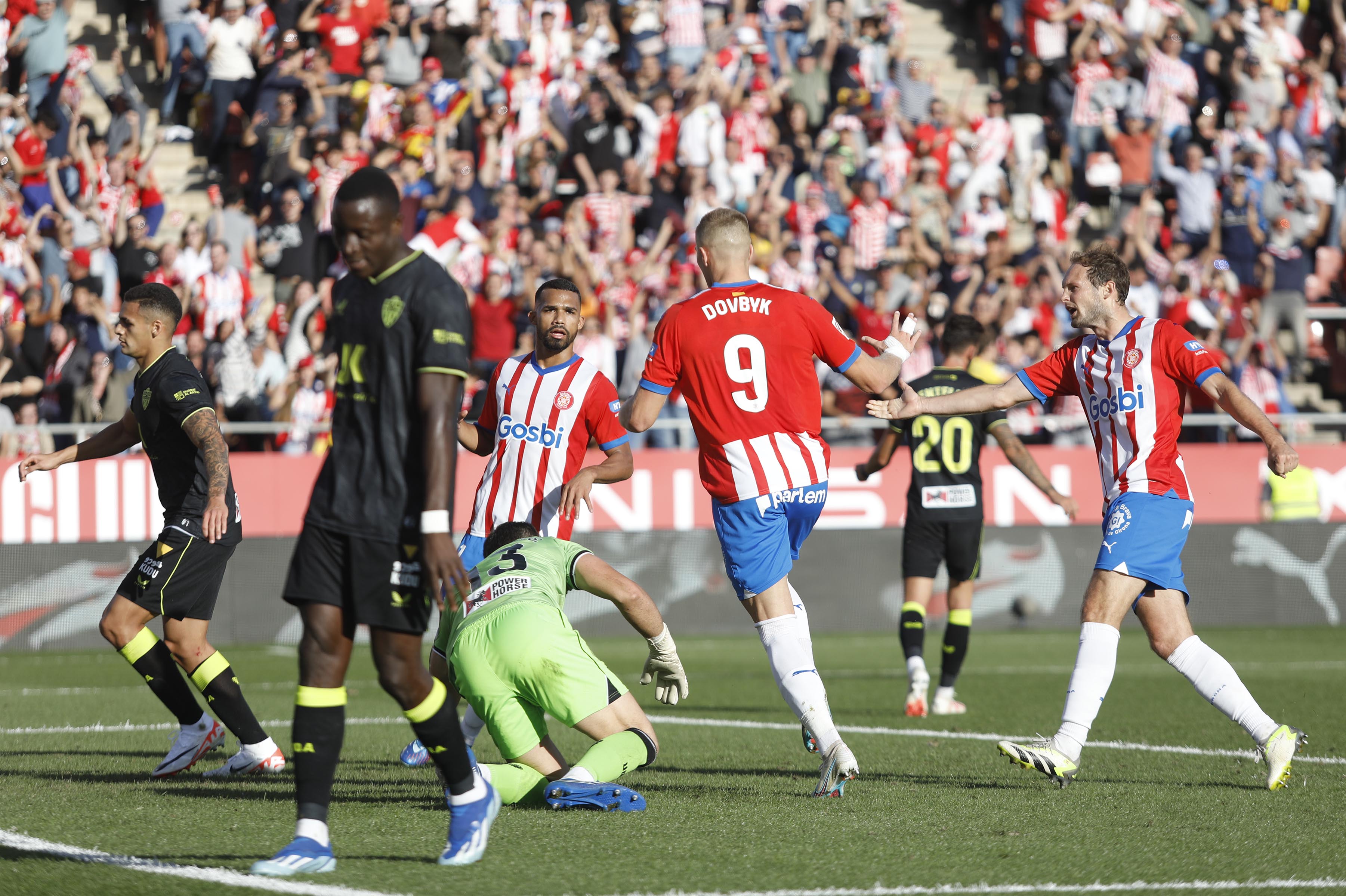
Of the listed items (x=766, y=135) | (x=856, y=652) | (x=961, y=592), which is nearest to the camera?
(x=961, y=592)

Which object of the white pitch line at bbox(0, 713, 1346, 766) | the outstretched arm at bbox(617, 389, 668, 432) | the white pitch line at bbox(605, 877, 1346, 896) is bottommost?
the white pitch line at bbox(0, 713, 1346, 766)

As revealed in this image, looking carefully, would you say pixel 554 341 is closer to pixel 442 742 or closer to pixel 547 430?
pixel 547 430

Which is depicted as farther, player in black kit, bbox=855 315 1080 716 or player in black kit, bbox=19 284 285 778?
player in black kit, bbox=855 315 1080 716

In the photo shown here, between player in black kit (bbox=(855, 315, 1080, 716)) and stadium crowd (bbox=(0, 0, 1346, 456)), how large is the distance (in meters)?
6.34

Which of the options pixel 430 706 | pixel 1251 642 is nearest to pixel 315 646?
pixel 430 706

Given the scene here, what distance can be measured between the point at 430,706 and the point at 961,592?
6020 millimetres

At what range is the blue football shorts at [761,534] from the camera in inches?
255

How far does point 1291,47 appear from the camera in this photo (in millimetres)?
22188

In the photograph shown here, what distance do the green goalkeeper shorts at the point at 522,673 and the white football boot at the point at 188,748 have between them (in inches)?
73.6

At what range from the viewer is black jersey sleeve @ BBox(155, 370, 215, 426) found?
691 centimetres

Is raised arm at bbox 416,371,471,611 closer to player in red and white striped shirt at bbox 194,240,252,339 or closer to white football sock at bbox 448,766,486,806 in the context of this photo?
white football sock at bbox 448,766,486,806

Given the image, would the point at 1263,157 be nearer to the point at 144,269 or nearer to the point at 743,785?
the point at 144,269

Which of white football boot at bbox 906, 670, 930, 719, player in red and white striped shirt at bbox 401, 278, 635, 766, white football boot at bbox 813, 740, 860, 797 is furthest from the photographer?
white football boot at bbox 906, 670, 930, 719

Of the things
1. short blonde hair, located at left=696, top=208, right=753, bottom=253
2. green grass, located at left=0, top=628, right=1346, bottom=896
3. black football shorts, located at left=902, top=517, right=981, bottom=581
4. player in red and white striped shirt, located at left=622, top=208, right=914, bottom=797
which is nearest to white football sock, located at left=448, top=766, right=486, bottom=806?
green grass, located at left=0, top=628, right=1346, bottom=896
